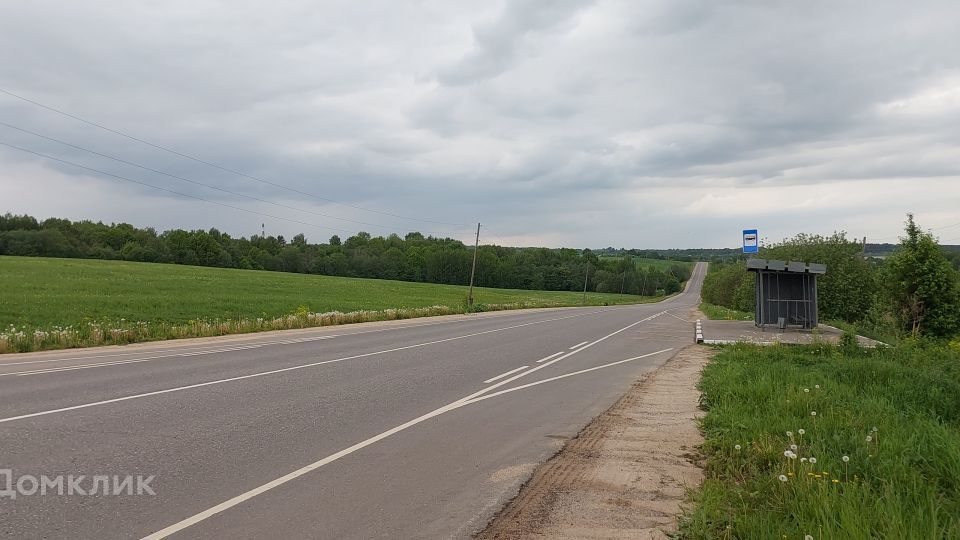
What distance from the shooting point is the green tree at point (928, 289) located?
26422 mm

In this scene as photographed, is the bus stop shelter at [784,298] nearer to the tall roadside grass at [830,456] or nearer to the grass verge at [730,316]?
the grass verge at [730,316]

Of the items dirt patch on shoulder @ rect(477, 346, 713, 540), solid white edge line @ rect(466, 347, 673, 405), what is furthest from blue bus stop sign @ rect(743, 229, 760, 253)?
dirt patch on shoulder @ rect(477, 346, 713, 540)

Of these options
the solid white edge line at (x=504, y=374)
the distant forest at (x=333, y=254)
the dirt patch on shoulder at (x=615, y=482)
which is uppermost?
the distant forest at (x=333, y=254)

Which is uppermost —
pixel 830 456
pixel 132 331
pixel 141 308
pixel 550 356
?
pixel 830 456

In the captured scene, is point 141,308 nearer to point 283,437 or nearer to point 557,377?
point 557,377

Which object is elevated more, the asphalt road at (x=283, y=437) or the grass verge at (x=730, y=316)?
the asphalt road at (x=283, y=437)

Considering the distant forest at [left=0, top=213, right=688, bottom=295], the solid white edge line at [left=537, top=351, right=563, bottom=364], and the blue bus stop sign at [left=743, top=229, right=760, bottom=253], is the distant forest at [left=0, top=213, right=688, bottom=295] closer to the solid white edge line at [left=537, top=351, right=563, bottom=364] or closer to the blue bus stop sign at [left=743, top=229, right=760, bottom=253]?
the blue bus stop sign at [left=743, top=229, right=760, bottom=253]

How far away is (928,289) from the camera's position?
26.7 m

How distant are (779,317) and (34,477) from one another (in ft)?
83.3

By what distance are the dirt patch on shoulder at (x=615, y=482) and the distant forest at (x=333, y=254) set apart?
100m

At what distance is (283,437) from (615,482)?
3819mm

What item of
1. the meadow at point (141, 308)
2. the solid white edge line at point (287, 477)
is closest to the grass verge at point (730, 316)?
the meadow at point (141, 308)

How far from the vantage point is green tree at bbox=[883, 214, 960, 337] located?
26422mm

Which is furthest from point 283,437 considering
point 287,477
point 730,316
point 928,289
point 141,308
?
point 730,316
